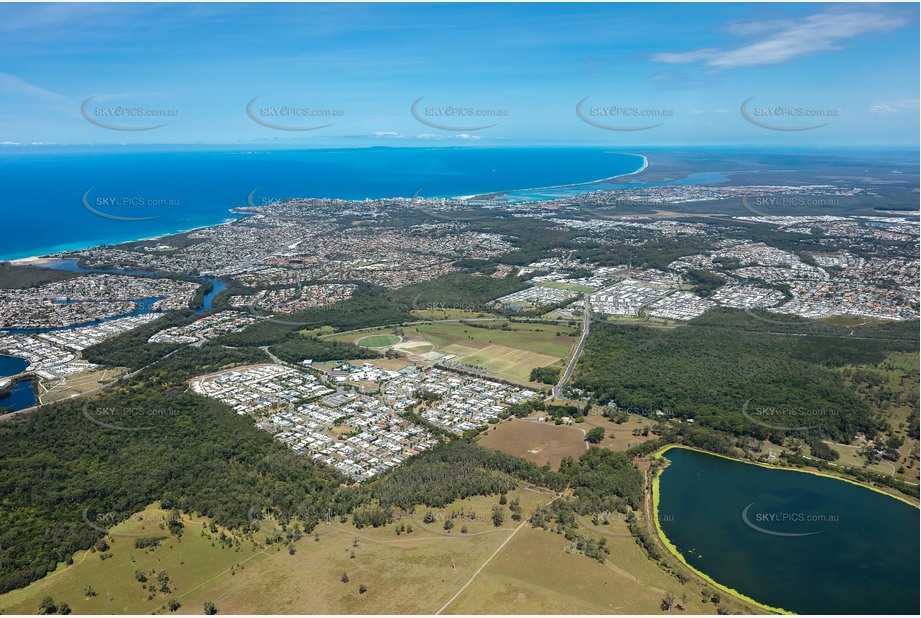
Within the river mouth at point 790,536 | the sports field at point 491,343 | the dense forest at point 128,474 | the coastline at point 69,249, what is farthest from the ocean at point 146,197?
the river mouth at point 790,536

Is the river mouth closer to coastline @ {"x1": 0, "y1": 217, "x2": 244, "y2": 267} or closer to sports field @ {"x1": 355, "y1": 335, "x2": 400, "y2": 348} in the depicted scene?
sports field @ {"x1": 355, "y1": 335, "x2": 400, "y2": 348}

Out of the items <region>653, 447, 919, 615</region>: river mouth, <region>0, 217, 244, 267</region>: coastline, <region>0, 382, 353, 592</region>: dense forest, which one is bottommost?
<region>653, 447, 919, 615</region>: river mouth

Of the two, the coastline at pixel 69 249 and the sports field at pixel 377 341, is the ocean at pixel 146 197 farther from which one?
the sports field at pixel 377 341

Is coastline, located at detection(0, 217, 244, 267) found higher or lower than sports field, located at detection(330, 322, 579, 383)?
higher

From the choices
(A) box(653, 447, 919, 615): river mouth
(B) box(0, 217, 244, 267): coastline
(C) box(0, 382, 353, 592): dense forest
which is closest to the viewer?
(A) box(653, 447, 919, 615): river mouth

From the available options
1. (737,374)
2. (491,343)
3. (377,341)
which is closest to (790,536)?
(737,374)

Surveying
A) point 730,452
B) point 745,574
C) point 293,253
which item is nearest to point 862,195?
point 293,253

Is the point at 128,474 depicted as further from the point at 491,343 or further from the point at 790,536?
the point at 790,536

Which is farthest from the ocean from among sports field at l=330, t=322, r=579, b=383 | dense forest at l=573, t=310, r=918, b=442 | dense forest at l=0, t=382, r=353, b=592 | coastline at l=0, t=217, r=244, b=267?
dense forest at l=573, t=310, r=918, b=442
